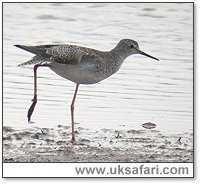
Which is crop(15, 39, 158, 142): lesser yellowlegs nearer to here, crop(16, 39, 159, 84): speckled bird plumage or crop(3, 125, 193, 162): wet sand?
crop(16, 39, 159, 84): speckled bird plumage

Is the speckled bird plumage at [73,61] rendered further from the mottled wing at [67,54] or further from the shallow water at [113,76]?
the shallow water at [113,76]

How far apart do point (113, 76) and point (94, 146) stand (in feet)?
7.11

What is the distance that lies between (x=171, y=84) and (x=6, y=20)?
3.33 m

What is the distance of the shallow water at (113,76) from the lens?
9.03m

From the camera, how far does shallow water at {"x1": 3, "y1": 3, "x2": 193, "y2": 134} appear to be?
903 centimetres

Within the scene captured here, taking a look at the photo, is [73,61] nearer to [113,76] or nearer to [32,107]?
[32,107]

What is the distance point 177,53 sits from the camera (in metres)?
10.9

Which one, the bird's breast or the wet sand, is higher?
the bird's breast

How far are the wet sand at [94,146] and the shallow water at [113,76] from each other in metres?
0.18

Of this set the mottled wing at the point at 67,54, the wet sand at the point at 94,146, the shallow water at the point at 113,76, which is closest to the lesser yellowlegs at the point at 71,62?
the mottled wing at the point at 67,54

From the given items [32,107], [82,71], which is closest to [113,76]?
[82,71]

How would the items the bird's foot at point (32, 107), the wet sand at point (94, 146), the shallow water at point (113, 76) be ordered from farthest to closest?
1. the shallow water at point (113, 76)
2. the bird's foot at point (32, 107)
3. the wet sand at point (94, 146)

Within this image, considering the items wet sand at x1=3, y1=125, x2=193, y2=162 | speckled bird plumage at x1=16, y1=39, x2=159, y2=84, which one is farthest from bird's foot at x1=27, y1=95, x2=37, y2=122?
speckled bird plumage at x1=16, y1=39, x2=159, y2=84

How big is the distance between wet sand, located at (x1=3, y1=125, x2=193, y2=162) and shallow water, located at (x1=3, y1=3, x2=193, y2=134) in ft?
0.58
